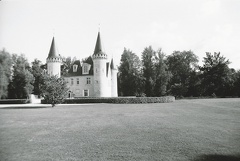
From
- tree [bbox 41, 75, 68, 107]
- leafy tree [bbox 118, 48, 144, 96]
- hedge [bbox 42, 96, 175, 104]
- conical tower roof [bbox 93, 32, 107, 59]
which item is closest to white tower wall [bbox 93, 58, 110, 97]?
conical tower roof [bbox 93, 32, 107, 59]

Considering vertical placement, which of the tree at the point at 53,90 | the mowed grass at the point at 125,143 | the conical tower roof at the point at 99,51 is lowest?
the mowed grass at the point at 125,143

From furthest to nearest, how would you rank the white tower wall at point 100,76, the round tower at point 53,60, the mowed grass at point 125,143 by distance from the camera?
1. the round tower at point 53,60
2. the white tower wall at point 100,76
3. the mowed grass at point 125,143

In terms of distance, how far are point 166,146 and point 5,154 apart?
19.4 ft

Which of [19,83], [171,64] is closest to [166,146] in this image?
[19,83]

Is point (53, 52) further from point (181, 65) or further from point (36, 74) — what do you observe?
point (181, 65)

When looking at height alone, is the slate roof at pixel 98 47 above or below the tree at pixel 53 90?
above

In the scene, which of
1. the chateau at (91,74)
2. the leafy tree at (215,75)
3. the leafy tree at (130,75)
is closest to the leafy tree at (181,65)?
the leafy tree at (215,75)

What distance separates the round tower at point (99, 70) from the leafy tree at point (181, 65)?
87.7 ft

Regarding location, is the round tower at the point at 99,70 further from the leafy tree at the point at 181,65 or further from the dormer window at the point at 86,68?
the leafy tree at the point at 181,65

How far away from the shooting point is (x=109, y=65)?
146 ft

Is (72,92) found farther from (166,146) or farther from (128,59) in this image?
(166,146)

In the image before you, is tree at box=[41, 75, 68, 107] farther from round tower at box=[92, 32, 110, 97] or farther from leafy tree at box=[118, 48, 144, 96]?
leafy tree at box=[118, 48, 144, 96]

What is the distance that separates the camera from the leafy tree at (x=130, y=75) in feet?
187

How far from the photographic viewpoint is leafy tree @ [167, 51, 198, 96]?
6207 cm
